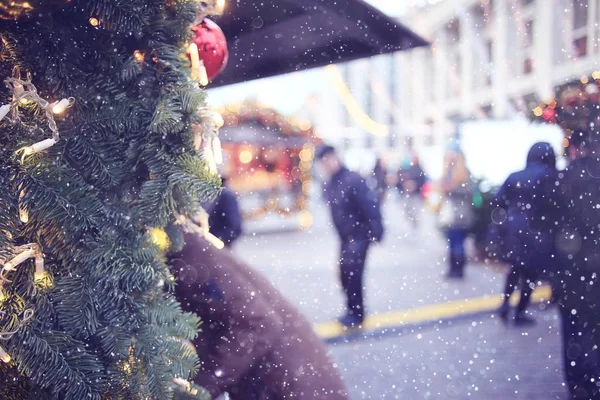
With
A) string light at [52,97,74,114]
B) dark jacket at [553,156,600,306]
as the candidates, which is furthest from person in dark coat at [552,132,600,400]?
string light at [52,97,74,114]

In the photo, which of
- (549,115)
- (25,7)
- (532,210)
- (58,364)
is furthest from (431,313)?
(25,7)

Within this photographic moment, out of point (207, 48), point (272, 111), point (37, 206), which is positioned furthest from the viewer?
point (272, 111)

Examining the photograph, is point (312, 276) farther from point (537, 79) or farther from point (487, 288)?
point (537, 79)

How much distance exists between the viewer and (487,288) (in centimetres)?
206

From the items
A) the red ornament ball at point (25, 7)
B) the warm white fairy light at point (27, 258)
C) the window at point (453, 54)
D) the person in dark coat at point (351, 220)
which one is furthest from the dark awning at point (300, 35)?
the warm white fairy light at point (27, 258)

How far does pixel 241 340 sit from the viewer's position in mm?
1382

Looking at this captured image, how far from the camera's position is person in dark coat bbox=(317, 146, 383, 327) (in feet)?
6.71

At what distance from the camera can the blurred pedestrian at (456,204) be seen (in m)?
2.03

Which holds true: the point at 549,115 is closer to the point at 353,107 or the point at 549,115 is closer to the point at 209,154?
the point at 353,107

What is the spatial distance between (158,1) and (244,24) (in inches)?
25.2

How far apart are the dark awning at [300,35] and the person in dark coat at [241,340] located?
0.69 metres

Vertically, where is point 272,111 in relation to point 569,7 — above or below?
below

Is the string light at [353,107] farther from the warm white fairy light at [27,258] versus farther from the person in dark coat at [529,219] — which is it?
the warm white fairy light at [27,258]

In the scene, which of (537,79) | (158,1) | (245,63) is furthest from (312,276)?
(158,1)
